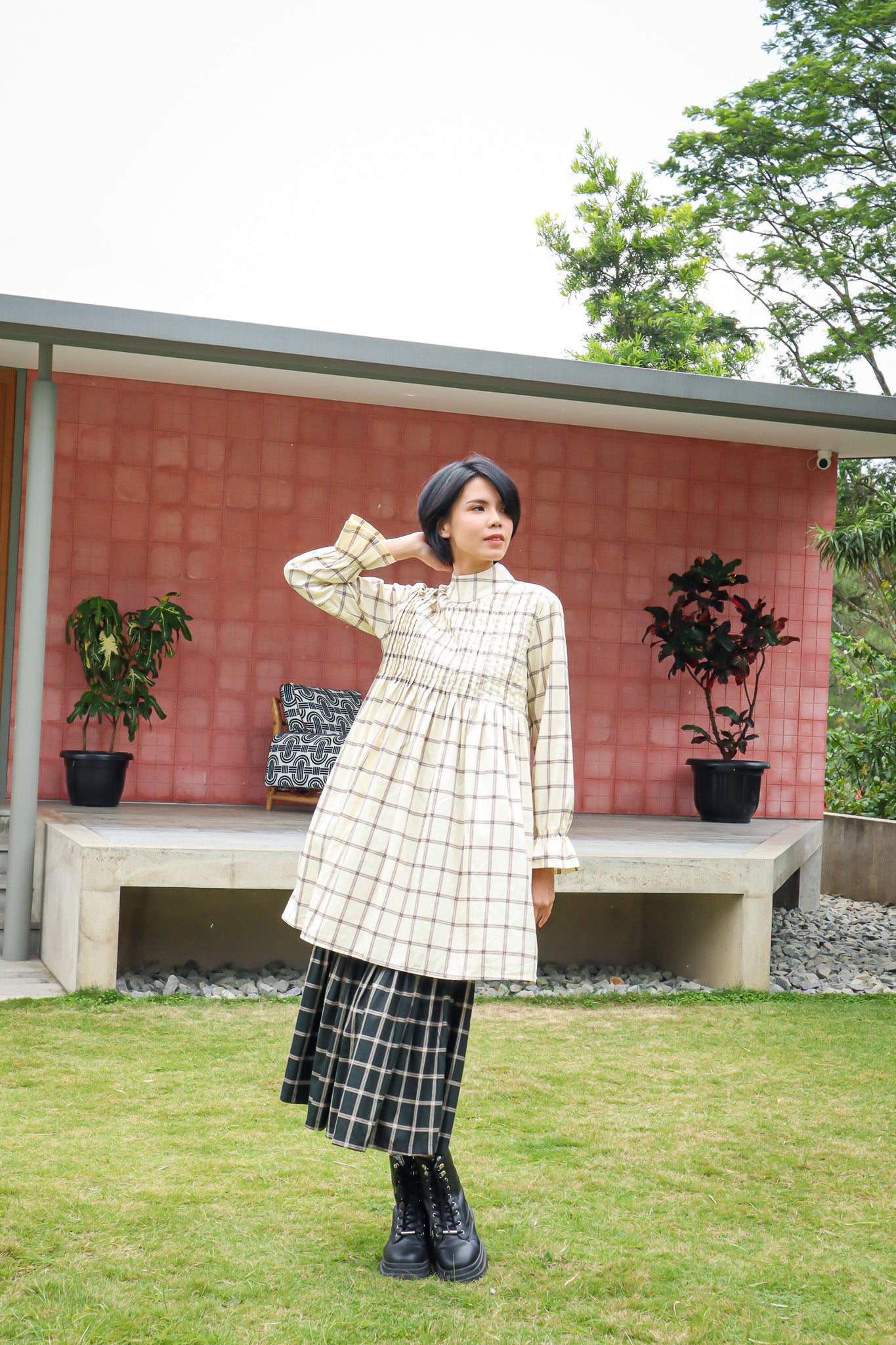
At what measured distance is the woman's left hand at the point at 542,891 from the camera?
2252 millimetres

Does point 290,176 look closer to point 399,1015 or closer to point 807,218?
point 807,218

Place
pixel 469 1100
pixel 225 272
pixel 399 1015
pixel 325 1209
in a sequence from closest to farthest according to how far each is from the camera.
Answer: pixel 399 1015 < pixel 325 1209 < pixel 469 1100 < pixel 225 272

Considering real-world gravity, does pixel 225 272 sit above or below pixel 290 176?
below

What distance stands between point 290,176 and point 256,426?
20.8 meters

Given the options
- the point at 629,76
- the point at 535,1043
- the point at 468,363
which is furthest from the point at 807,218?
the point at 535,1043

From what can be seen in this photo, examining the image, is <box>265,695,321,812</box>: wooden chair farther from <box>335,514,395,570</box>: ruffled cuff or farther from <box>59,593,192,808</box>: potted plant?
<box>335,514,395,570</box>: ruffled cuff

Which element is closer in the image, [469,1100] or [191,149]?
[469,1100]

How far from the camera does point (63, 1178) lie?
2.71 meters

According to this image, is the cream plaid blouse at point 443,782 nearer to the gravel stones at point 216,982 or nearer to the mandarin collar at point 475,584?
the mandarin collar at point 475,584

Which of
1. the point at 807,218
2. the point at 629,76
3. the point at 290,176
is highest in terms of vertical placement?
the point at 629,76

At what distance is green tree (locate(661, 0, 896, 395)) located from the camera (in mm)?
15477

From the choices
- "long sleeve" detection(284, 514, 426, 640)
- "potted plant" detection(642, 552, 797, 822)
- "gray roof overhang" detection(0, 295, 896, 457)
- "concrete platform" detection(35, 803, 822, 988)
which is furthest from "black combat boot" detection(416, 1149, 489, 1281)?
"potted plant" detection(642, 552, 797, 822)

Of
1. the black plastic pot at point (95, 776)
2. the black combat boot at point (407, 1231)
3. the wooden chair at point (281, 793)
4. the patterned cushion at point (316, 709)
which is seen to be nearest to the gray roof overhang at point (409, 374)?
the patterned cushion at point (316, 709)

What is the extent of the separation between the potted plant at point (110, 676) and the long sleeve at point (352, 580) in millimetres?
4145
